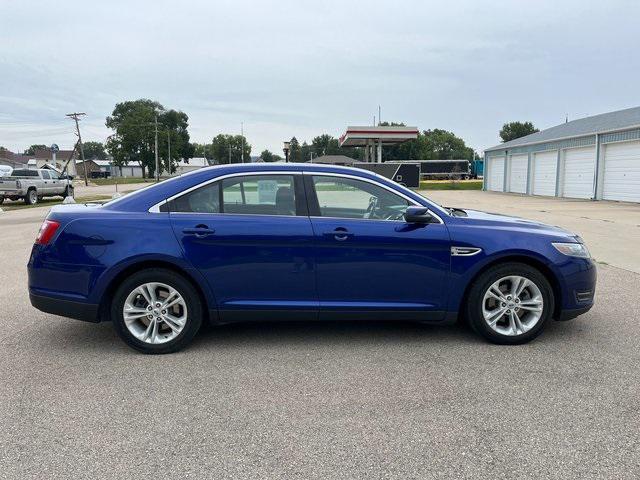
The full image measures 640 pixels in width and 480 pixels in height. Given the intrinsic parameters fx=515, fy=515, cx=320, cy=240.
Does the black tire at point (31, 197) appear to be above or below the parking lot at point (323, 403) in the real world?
above

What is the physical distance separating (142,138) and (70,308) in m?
96.5

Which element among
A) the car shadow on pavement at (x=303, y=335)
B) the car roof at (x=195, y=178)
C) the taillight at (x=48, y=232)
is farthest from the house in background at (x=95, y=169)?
the car roof at (x=195, y=178)

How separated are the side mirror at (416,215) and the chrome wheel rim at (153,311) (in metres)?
2.03

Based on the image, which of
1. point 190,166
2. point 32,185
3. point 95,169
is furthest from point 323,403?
point 95,169

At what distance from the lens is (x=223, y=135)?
127812mm

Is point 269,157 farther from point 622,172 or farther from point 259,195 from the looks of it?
point 259,195

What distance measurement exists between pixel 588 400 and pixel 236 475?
2.42 m

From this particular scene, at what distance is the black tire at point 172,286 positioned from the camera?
4320 mm

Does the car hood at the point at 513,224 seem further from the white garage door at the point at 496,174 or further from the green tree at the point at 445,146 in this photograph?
the green tree at the point at 445,146

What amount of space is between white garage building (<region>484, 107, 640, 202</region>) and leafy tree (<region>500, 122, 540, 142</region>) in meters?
88.8

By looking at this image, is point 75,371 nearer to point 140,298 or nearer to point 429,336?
point 140,298

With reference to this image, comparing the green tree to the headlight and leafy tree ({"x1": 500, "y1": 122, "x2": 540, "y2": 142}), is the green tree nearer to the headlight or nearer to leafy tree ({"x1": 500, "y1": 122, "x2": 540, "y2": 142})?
leafy tree ({"x1": 500, "y1": 122, "x2": 540, "y2": 142})

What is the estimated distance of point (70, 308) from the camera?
435 centimetres

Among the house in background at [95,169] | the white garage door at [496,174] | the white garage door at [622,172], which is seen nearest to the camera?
the white garage door at [622,172]
